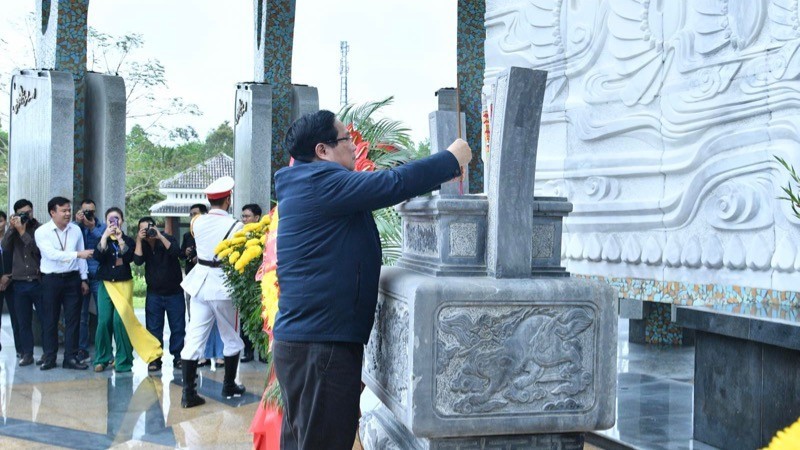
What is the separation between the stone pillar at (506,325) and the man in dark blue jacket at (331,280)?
12cm

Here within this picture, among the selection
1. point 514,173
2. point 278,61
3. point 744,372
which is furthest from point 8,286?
point 514,173

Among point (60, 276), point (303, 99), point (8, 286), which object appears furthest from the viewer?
point (303, 99)

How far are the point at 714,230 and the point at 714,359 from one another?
1212 millimetres

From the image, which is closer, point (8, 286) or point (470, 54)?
point (8, 286)

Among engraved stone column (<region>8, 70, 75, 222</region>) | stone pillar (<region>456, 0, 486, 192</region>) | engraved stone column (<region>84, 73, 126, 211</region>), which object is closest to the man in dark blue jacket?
engraved stone column (<region>8, 70, 75, 222</region>)

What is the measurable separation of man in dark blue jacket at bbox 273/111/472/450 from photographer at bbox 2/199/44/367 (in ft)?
18.3

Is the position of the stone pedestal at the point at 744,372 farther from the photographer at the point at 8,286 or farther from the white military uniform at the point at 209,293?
the photographer at the point at 8,286

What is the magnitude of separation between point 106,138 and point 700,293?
19.5ft

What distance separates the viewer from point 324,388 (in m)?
2.34

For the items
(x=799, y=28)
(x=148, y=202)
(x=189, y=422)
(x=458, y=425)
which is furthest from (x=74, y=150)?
(x=148, y=202)

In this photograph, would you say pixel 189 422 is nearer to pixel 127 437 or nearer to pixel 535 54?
pixel 127 437

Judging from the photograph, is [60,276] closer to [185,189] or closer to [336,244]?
[336,244]

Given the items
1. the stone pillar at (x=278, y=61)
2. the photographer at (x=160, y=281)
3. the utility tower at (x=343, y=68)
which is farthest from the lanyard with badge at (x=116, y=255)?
the utility tower at (x=343, y=68)

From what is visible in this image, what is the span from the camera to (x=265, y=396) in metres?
3.87
